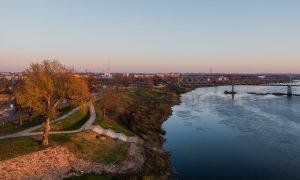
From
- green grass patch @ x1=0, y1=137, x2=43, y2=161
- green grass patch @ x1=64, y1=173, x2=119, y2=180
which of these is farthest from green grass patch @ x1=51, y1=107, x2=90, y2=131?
green grass patch @ x1=64, y1=173, x2=119, y2=180

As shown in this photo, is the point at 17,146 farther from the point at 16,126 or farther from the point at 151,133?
the point at 151,133

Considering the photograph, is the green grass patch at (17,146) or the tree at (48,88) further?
the tree at (48,88)

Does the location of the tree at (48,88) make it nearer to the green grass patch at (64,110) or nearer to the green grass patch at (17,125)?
the green grass patch at (17,125)

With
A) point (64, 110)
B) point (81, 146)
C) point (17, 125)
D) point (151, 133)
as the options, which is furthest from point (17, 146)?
point (64, 110)

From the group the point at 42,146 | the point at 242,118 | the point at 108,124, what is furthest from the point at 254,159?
the point at 242,118

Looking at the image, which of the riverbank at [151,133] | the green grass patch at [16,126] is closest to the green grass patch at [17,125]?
the green grass patch at [16,126]

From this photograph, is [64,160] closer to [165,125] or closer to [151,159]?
[151,159]
